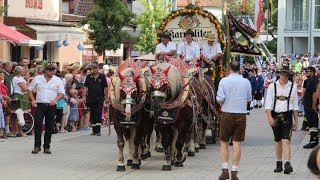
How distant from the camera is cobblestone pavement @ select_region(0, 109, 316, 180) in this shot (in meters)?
14.1

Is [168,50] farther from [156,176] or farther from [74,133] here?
[74,133]

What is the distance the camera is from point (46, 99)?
1716 cm

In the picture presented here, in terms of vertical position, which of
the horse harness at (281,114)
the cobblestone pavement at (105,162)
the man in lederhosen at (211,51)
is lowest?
the cobblestone pavement at (105,162)

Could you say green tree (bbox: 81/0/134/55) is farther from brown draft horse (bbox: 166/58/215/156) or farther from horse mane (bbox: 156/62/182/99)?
horse mane (bbox: 156/62/182/99)

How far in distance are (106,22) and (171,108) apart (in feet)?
83.1

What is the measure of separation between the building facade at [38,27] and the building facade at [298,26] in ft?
132

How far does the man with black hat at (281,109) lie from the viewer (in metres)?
14.6

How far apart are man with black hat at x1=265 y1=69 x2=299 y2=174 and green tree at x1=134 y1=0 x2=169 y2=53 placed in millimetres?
45022

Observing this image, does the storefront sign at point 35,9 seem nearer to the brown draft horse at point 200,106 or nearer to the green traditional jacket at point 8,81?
the green traditional jacket at point 8,81

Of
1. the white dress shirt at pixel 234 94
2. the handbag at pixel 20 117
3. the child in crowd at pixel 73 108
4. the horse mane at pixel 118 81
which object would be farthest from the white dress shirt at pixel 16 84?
the white dress shirt at pixel 234 94

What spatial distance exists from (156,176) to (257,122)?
15.9m

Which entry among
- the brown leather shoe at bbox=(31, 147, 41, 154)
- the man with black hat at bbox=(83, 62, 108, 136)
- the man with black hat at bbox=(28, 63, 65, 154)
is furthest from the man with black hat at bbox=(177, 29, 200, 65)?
the man with black hat at bbox=(83, 62, 108, 136)

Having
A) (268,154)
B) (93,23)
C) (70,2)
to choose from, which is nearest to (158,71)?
(268,154)

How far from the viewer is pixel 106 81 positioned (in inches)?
907
